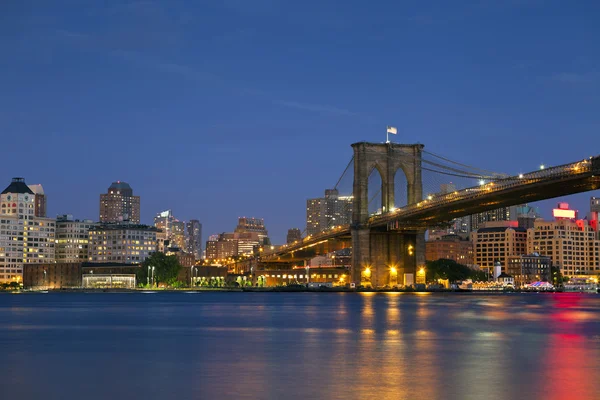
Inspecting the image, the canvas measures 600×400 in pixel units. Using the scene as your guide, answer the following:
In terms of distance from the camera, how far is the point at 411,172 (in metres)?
93.8

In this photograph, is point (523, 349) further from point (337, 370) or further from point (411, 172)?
point (411, 172)

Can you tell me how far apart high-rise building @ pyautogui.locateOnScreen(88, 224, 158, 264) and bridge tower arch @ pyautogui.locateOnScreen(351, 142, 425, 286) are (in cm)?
9715

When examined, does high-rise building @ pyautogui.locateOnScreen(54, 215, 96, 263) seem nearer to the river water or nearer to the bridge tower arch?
the bridge tower arch

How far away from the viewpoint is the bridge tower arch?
9150 centimetres

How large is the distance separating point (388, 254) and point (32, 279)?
8090 centimetres

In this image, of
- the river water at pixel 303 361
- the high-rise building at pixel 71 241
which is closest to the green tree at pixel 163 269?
the high-rise building at pixel 71 241

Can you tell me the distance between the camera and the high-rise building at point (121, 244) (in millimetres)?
184375

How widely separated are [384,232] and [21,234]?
10499cm

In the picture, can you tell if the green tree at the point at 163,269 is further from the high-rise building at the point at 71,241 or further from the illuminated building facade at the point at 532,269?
the illuminated building facade at the point at 532,269

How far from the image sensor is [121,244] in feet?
606

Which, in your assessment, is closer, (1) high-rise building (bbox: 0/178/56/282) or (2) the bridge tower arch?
(2) the bridge tower arch

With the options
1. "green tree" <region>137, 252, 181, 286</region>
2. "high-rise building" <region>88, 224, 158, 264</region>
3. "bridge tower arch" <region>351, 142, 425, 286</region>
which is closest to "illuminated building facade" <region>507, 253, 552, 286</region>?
"high-rise building" <region>88, 224, 158, 264</region>

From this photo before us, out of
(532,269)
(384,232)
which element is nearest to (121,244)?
(532,269)

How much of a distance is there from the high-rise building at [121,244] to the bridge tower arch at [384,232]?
3825 inches
